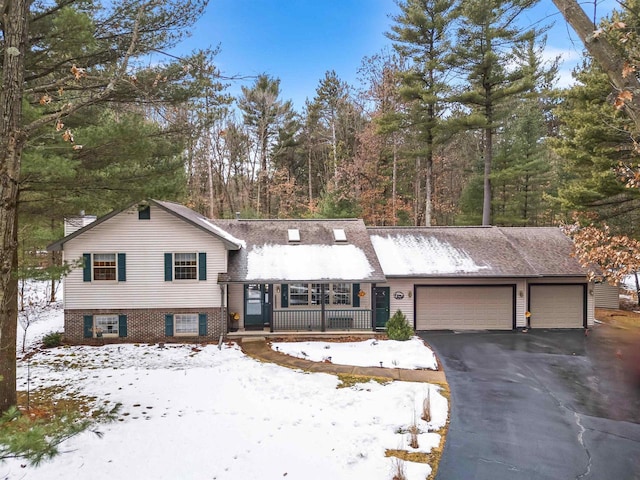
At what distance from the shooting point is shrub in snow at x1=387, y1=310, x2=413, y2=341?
14.4m

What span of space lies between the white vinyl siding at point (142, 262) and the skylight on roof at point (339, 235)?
18.0 feet

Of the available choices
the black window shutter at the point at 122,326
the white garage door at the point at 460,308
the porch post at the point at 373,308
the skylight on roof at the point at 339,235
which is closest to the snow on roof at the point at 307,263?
the skylight on roof at the point at 339,235

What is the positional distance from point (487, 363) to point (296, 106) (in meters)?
27.4

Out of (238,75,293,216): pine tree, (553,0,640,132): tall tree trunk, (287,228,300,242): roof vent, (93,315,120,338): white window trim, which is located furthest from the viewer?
(238,75,293,216): pine tree

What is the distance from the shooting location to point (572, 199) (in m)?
15.9

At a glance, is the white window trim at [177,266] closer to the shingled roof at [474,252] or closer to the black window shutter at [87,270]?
the black window shutter at [87,270]

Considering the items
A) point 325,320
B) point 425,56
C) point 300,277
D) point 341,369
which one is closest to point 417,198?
point 425,56

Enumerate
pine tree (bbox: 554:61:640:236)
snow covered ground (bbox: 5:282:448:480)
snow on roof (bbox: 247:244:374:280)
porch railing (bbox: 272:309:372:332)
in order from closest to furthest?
1. snow covered ground (bbox: 5:282:448:480)
2. pine tree (bbox: 554:61:640:236)
3. snow on roof (bbox: 247:244:374:280)
4. porch railing (bbox: 272:309:372:332)

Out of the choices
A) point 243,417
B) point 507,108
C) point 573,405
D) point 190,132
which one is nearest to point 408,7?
point 507,108

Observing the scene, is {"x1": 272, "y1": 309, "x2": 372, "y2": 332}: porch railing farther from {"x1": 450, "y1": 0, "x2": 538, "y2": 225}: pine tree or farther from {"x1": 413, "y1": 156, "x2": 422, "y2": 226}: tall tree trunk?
{"x1": 413, "y1": 156, "x2": 422, "y2": 226}: tall tree trunk

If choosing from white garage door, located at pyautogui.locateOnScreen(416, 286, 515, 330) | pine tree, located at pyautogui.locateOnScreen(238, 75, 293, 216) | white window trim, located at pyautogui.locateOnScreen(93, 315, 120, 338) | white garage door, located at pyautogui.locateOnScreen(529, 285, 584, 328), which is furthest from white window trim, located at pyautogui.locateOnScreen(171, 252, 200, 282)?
pine tree, located at pyautogui.locateOnScreen(238, 75, 293, 216)

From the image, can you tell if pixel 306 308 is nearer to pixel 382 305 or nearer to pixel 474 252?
pixel 382 305

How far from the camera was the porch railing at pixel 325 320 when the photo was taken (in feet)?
51.7

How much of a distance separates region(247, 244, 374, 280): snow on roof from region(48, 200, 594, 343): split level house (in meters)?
0.04
